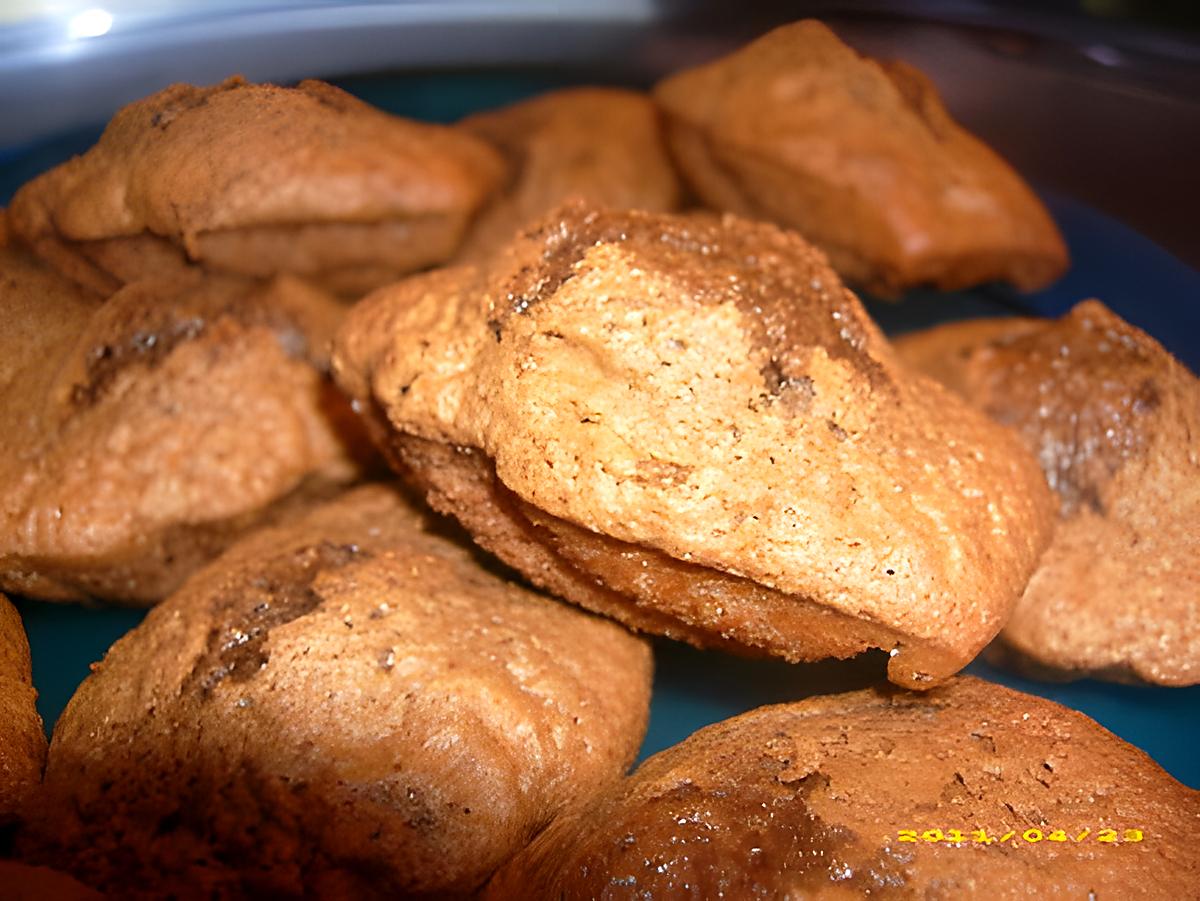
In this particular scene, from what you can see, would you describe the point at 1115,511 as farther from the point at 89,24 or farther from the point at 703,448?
the point at 89,24

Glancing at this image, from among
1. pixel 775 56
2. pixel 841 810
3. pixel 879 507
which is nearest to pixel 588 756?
pixel 841 810

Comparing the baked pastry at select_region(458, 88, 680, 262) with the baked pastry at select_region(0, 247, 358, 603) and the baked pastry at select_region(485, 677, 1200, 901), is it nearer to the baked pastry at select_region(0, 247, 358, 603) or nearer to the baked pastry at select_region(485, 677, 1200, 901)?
the baked pastry at select_region(0, 247, 358, 603)

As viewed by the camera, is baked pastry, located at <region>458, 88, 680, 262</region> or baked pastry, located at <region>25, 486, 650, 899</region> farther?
baked pastry, located at <region>458, 88, 680, 262</region>

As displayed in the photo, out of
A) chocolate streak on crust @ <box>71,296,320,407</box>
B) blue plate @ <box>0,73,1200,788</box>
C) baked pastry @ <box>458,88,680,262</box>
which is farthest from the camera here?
baked pastry @ <box>458,88,680,262</box>

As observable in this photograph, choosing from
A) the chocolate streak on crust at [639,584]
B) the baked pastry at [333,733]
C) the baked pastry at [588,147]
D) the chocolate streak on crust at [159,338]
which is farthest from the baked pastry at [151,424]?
the baked pastry at [588,147]

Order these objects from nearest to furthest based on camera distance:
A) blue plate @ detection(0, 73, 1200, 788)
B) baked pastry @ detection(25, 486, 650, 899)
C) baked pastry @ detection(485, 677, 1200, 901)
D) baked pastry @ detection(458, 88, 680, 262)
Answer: baked pastry @ detection(485, 677, 1200, 901) < baked pastry @ detection(25, 486, 650, 899) < blue plate @ detection(0, 73, 1200, 788) < baked pastry @ detection(458, 88, 680, 262)

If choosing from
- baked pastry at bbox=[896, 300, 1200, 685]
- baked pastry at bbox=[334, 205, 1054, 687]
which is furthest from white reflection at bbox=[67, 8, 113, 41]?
baked pastry at bbox=[896, 300, 1200, 685]
